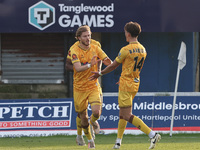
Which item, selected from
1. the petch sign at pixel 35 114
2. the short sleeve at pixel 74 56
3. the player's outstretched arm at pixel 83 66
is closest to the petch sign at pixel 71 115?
the petch sign at pixel 35 114

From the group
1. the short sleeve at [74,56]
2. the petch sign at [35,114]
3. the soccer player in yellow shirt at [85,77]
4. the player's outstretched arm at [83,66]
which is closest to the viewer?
the player's outstretched arm at [83,66]

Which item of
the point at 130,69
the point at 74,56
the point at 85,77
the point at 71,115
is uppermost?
the point at 74,56

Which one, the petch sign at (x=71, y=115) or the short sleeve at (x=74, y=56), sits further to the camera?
the petch sign at (x=71, y=115)

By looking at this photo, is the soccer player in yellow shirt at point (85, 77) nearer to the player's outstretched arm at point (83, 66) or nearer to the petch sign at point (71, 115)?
the player's outstretched arm at point (83, 66)

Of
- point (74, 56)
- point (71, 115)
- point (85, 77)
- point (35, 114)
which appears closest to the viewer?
point (74, 56)

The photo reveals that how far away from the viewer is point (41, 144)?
12.5 meters

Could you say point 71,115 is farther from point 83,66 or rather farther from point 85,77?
point 83,66

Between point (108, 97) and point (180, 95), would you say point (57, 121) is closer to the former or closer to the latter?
point (108, 97)

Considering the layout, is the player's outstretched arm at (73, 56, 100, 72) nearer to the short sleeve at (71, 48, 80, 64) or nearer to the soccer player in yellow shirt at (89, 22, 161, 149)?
the short sleeve at (71, 48, 80, 64)

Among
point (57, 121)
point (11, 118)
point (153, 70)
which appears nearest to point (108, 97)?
point (57, 121)

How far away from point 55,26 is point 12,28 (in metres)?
1.28

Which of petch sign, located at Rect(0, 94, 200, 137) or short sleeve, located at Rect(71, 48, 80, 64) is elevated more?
short sleeve, located at Rect(71, 48, 80, 64)

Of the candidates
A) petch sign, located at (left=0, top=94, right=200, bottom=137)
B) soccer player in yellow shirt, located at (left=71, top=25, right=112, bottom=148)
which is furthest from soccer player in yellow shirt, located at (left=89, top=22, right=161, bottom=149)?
petch sign, located at (left=0, top=94, right=200, bottom=137)

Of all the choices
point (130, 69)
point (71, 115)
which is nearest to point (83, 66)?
point (130, 69)
